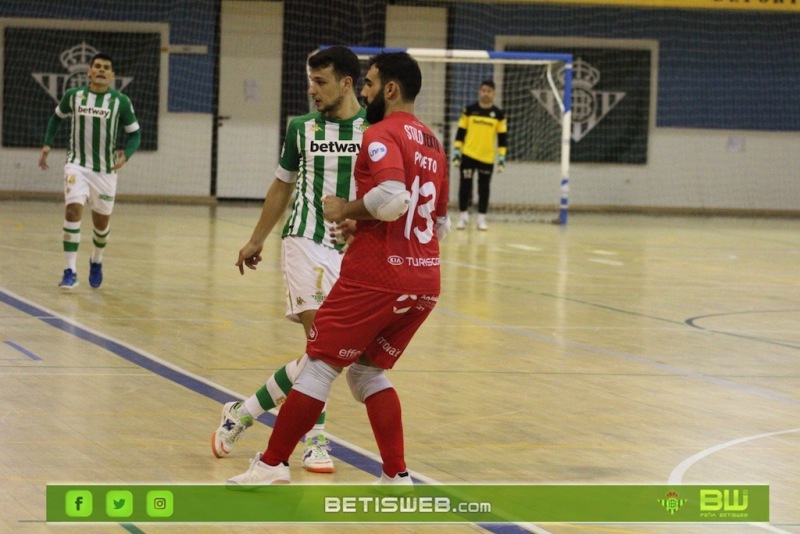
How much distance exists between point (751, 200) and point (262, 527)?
2381 cm

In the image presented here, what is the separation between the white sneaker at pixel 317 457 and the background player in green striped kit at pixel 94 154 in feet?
21.2

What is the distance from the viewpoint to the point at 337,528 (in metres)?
4.92

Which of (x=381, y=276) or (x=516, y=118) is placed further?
(x=516, y=118)

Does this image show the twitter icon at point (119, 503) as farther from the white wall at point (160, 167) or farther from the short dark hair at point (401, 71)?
the white wall at point (160, 167)

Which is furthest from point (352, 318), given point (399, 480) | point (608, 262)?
point (608, 262)

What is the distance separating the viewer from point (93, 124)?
12031 mm

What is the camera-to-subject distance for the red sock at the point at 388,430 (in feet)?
17.4

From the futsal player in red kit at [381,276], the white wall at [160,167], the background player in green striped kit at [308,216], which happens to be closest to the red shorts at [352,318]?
the futsal player in red kit at [381,276]

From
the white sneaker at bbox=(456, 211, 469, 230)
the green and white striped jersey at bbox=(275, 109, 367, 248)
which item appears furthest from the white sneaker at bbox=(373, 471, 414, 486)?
the white sneaker at bbox=(456, 211, 469, 230)

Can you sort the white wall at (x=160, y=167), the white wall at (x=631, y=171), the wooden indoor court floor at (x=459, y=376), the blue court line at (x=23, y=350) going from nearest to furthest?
the wooden indoor court floor at (x=459, y=376) → the blue court line at (x=23, y=350) → the white wall at (x=160, y=167) → the white wall at (x=631, y=171)

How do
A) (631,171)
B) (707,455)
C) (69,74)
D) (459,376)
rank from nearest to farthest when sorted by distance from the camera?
(707,455) → (459,376) → (69,74) → (631,171)

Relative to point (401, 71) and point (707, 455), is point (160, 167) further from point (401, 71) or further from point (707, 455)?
point (401, 71)

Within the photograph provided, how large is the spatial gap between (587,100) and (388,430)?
2178 cm

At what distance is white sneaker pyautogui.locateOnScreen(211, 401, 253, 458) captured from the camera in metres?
5.89
